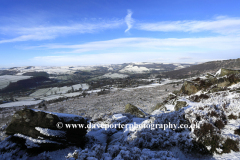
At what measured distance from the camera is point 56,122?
28.2 feet

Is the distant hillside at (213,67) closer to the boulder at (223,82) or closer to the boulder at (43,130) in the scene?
the boulder at (223,82)

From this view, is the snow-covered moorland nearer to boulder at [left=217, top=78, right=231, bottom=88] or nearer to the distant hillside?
boulder at [left=217, top=78, right=231, bottom=88]

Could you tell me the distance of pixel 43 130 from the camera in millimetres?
8156

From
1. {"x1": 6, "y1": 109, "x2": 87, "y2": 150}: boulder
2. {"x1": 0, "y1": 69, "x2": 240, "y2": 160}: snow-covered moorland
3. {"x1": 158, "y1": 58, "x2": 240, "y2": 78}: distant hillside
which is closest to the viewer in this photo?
{"x1": 0, "y1": 69, "x2": 240, "y2": 160}: snow-covered moorland

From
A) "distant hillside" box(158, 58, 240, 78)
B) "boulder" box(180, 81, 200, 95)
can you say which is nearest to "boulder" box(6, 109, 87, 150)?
"boulder" box(180, 81, 200, 95)

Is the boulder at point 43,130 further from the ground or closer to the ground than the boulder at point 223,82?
closer to the ground

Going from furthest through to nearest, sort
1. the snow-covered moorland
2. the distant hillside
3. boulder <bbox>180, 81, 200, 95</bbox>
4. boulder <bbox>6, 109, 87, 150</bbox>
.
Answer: the distant hillside → boulder <bbox>180, 81, 200, 95</bbox> → boulder <bbox>6, 109, 87, 150</bbox> → the snow-covered moorland

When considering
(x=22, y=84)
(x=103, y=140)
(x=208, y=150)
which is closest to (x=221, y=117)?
(x=208, y=150)

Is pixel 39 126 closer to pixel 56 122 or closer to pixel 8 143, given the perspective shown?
pixel 56 122

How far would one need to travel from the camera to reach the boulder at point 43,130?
7.92m

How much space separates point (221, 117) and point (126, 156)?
7.55 m

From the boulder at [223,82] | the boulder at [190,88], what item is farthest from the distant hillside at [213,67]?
the boulder at [223,82]

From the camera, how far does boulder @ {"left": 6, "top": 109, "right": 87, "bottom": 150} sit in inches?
312

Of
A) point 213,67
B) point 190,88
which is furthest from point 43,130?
point 213,67
